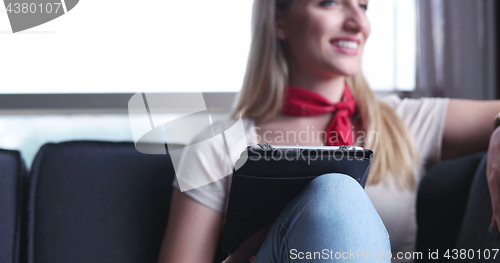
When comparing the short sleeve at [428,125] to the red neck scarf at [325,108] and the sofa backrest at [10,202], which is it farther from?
the sofa backrest at [10,202]

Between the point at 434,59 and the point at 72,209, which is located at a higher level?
the point at 434,59

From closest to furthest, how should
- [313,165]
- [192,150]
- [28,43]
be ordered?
[313,165] → [192,150] → [28,43]

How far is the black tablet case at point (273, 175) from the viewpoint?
58 cm

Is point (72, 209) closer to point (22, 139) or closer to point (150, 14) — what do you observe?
point (22, 139)

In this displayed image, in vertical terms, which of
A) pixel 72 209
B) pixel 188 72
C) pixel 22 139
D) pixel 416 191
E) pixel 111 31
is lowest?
pixel 416 191

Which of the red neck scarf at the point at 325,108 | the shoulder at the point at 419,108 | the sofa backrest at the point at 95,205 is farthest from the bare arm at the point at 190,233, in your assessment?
the shoulder at the point at 419,108

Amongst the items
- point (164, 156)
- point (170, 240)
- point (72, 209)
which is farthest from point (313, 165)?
point (72, 209)

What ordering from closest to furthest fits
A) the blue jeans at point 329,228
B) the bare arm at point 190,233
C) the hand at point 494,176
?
1. the blue jeans at point 329,228
2. the hand at point 494,176
3. the bare arm at point 190,233

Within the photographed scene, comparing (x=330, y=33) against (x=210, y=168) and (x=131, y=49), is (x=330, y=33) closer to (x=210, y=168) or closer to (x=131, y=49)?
(x=210, y=168)

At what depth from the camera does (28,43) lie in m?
1.36

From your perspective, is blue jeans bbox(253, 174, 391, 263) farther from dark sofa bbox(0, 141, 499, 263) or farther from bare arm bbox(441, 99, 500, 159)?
bare arm bbox(441, 99, 500, 159)

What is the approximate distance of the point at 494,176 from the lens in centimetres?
74

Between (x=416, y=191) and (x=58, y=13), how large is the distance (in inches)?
55.0

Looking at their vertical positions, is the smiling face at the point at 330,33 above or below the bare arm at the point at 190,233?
above
